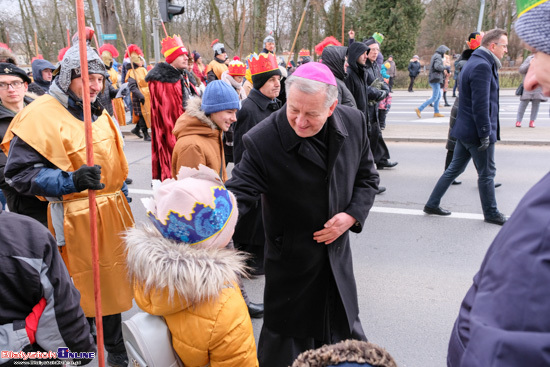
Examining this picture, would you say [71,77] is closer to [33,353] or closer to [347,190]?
[33,353]

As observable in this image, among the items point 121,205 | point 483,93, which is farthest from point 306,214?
point 483,93

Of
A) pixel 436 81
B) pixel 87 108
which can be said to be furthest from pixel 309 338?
pixel 436 81

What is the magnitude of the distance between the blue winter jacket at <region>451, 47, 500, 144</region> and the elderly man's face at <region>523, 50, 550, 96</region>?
4132 mm

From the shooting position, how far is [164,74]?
204 inches

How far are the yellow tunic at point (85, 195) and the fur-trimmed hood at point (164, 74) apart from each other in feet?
8.30

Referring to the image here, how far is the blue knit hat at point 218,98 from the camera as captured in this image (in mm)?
3373

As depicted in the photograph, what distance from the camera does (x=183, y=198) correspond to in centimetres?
162


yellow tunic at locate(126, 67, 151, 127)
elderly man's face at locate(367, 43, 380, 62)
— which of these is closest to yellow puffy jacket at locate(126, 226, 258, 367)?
elderly man's face at locate(367, 43, 380, 62)

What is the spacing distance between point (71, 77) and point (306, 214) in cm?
156

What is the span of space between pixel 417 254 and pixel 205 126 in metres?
2.59

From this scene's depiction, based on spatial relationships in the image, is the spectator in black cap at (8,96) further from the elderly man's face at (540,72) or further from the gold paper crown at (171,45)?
the elderly man's face at (540,72)

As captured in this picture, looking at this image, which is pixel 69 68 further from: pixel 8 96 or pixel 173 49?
pixel 173 49

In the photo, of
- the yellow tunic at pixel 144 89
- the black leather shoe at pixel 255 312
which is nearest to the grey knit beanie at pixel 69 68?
the black leather shoe at pixel 255 312

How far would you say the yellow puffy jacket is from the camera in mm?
1624
